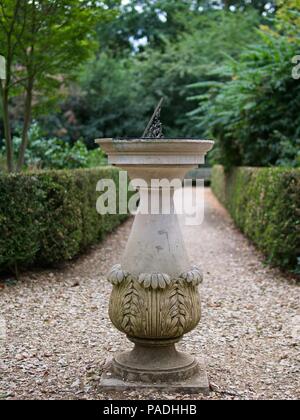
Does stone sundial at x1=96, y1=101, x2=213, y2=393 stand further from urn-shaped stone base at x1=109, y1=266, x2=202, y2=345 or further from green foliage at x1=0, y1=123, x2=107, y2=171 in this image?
green foliage at x1=0, y1=123, x2=107, y2=171

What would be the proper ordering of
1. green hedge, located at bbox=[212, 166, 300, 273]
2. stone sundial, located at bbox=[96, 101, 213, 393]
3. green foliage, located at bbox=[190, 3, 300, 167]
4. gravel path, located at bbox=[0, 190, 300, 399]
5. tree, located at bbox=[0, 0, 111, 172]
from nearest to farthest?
stone sundial, located at bbox=[96, 101, 213, 393] → gravel path, located at bbox=[0, 190, 300, 399] → green hedge, located at bbox=[212, 166, 300, 273] → tree, located at bbox=[0, 0, 111, 172] → green foliage, located at bbox=[190, 3, 300, 167]

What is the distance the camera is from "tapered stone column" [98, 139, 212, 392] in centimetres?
348

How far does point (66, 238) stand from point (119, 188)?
5.26 metres

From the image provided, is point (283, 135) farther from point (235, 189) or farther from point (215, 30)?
point (215, 30)

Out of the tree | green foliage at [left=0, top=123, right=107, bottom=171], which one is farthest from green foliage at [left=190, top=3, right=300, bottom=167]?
the tree

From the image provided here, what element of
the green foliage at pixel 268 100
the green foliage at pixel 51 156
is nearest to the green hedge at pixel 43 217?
the green foliage at pixel 51 156

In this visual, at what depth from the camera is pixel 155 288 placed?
351cm

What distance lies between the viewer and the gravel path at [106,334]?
3.70m

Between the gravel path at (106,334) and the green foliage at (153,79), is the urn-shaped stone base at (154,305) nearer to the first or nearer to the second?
the gravel path at (106,334)

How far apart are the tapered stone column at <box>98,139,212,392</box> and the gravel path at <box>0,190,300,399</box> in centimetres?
19

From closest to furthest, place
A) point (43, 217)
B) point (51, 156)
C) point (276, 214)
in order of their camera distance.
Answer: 1. point (43, 217)
2. point (276, 214)
3. point (51, 156)

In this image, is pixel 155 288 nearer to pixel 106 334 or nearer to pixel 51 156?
pixel 106 334

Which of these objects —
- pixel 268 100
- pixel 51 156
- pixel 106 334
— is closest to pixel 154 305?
pixel 106 334

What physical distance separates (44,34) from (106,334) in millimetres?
5548
